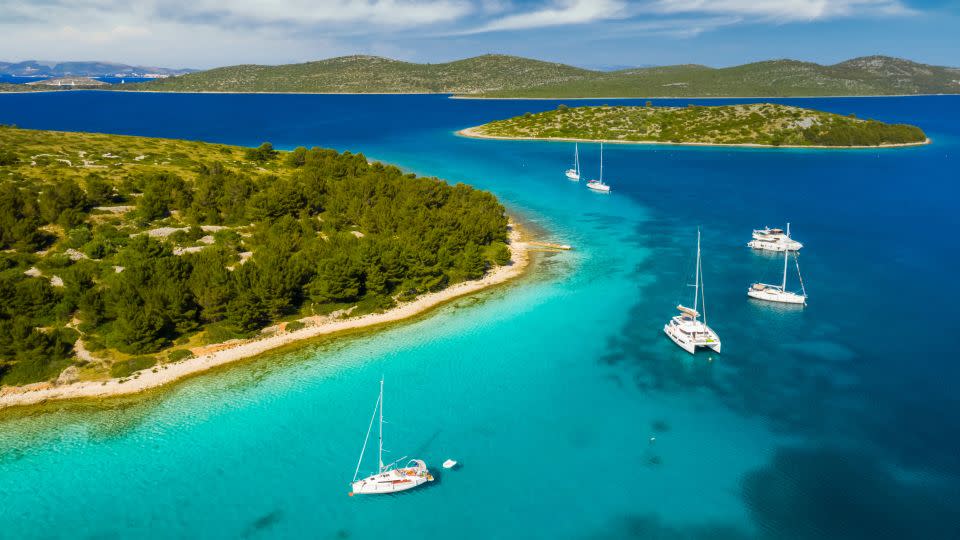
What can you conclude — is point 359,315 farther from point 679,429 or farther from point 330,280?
point 679,429

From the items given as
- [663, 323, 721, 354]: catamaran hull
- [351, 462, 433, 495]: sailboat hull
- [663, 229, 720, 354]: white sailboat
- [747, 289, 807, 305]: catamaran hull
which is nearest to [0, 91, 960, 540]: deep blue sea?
[351, 462, 433, 495]: sailboat hull

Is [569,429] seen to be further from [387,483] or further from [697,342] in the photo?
[697,342]

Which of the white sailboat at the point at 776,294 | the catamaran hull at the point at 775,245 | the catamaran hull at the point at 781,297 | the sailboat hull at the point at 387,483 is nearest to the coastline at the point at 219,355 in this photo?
the sailboat hull at the point at 387,483

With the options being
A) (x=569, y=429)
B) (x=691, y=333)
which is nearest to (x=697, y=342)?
(x=691, y=333)

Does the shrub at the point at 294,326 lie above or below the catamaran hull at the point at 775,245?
below

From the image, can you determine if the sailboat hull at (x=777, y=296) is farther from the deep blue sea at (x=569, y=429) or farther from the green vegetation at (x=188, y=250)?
the green vegetation at (x=188, y=250)
